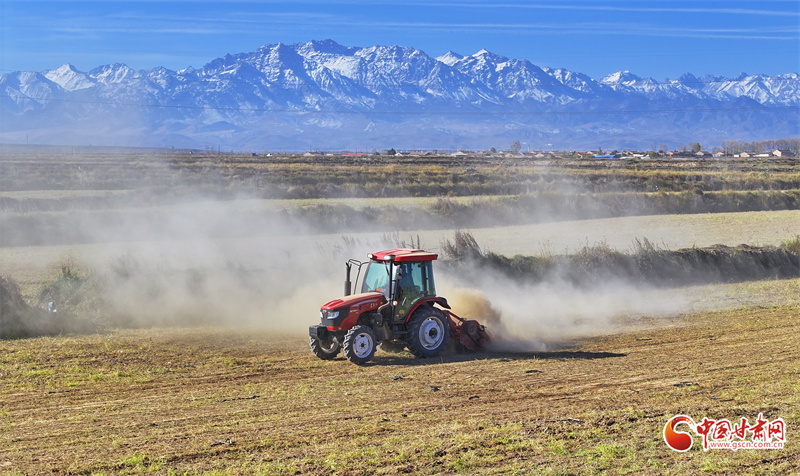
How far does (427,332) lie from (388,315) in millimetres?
887

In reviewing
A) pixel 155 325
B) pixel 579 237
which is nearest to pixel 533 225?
pixel 579 237

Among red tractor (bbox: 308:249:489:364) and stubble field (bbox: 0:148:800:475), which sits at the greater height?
red tractor (bbox: 308:249:489:364)

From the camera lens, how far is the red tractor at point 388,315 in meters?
14.9

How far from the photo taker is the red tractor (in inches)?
585

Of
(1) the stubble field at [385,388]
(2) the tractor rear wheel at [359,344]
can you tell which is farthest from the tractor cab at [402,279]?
(1) the stubble field at [385,388]

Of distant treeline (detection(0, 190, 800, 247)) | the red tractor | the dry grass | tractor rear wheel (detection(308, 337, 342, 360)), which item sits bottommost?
the dry grass

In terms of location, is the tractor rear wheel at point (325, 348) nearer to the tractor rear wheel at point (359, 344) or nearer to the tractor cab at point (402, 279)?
the tractor rear wheel at point (359, 344)

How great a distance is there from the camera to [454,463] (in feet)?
28.9

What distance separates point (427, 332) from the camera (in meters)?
15.5

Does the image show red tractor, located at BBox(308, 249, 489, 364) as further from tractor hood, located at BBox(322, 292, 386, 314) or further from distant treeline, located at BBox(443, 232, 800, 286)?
distant treeline, located at BBox(443, 232, 800, 286)

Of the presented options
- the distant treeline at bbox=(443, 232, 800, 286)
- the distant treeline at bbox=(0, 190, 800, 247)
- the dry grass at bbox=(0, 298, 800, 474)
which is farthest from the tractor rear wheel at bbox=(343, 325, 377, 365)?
the distant treeline at bbox=(0, 190, 800, 247)

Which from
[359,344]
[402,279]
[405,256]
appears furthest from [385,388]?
[405,256]

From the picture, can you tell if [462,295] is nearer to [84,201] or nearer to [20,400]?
[20,400]

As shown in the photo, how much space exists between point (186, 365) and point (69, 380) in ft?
7.40
